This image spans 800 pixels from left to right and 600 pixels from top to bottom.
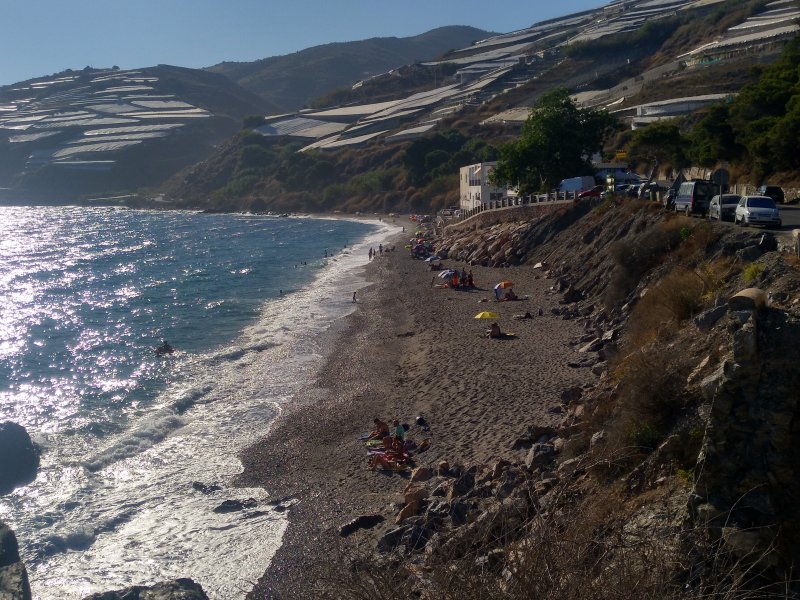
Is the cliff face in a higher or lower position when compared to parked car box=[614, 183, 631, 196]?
higher

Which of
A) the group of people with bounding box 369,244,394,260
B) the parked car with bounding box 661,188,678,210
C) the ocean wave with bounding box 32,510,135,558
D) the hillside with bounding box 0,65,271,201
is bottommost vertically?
the group of people with bounding box 369,244,394,260

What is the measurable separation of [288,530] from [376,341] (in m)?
14.6

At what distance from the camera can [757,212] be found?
64.7 ft

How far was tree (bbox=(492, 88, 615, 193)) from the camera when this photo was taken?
154ft

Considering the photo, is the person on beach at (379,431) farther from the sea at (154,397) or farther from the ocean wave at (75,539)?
the ocean wave at (75,539)

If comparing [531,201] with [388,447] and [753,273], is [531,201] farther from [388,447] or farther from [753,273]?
[753,273]

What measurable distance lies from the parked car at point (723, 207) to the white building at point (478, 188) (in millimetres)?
37125

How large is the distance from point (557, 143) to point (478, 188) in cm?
1913

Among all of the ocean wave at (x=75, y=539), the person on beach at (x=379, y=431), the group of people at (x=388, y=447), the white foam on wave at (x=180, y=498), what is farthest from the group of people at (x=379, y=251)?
the ocean wave at (x=75, y=539)

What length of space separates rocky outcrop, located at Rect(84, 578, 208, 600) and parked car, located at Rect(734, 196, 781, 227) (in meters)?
15.3

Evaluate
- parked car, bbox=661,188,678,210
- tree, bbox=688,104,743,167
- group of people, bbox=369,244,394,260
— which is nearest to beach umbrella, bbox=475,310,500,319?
parked car, bbox=661,188,678,210

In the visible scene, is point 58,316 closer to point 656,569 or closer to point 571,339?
point 571,339

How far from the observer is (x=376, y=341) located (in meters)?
28.2

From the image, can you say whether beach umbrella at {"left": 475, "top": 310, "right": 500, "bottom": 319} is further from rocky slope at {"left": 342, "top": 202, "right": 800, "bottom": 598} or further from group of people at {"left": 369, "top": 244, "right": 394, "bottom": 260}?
group of people at {"left": 369, "top": 244, "right": 394, "bottom": 260}
